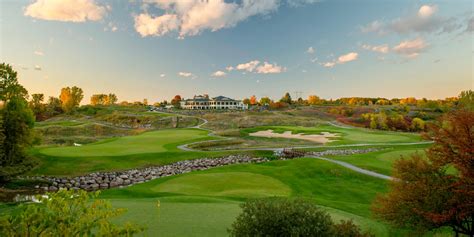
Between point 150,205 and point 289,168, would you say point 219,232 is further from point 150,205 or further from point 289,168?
point 289,168

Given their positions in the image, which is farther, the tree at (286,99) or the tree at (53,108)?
the tree at (286,99)

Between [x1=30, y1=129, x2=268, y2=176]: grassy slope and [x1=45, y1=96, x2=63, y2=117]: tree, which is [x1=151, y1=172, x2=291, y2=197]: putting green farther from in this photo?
[x1=45, y1=96, x2=63, y2=117]: tree

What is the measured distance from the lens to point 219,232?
38.5 ft

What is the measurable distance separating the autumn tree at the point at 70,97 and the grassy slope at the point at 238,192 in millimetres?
107013

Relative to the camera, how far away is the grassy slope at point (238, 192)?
538 inches

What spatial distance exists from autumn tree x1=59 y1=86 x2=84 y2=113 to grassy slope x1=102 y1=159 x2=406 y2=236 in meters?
107

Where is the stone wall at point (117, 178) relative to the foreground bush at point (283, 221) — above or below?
below

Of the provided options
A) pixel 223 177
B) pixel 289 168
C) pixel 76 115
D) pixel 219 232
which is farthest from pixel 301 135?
pixel 76 115

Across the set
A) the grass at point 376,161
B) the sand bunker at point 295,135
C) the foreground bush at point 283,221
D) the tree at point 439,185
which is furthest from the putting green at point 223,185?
the sand bunker at point 295,135

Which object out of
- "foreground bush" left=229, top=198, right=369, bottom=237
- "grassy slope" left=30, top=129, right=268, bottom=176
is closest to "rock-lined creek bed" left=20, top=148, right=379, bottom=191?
"grassy slope" left=30, top=129, right=268, bottom=176

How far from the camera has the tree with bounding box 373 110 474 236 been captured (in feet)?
37.5

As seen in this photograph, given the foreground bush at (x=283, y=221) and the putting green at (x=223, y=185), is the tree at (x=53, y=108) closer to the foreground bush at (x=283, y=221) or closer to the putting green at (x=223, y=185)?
the putting green at (x=223, y=185)

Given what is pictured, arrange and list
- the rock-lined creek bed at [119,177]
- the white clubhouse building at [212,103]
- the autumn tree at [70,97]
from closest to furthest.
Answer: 1. the rock-lined creek bed at [119,177]
2. the autumn tree at [70,97]
3. the white clubhouse building at [212,103]

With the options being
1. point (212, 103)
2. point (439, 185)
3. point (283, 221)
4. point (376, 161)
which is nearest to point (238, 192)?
point (283, 221)
